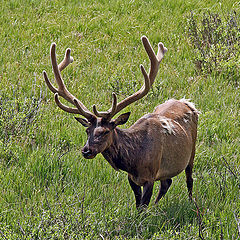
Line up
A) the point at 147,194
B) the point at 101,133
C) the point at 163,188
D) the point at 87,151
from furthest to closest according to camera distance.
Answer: the point at 163,188 → the point at 147,194 → the point at 101,133 → the point at 87,151

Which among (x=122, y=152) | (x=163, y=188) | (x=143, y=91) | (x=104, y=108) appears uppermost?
(x=143, y=91)

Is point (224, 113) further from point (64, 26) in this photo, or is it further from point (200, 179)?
point (64, 26)

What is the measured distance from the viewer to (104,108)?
23.6 feet

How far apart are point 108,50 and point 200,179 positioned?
426 centimetres

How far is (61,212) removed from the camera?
14.3ft

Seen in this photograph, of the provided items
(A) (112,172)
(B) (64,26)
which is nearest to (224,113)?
(A) (112,172)

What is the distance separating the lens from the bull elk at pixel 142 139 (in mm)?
4605

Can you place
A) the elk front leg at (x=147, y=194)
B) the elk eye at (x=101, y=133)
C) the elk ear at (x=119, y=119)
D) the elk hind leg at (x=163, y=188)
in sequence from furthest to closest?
the elk hind leg at (x=163, y=188), the elk front leg at (x=147, y=194), the elk ear at (x=119, y=119), the elk eye at (x=101, y=133)

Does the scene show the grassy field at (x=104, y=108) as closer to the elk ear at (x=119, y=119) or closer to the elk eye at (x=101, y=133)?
the elk eye at (x=101, y=133)

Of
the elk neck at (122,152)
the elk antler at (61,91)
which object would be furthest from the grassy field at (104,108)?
the elk antler at (61,91)

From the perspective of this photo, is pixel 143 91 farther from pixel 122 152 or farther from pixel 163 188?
pixel 163 188

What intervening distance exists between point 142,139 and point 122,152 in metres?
0.26

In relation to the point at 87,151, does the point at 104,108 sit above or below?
below

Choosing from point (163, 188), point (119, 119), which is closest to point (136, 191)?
point (163, 188)
